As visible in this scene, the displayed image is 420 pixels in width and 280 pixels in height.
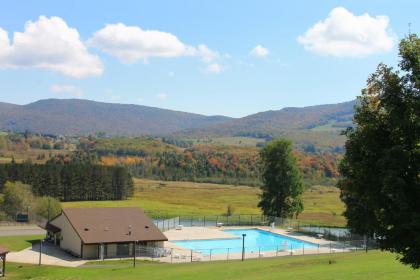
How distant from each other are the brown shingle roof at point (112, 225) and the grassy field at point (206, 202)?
110 feet

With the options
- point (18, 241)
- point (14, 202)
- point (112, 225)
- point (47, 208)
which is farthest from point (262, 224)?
point (14, 202)

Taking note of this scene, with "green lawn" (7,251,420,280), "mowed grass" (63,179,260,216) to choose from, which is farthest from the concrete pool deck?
"mowed grass" (63,179,260,216)

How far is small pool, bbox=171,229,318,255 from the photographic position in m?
59.9

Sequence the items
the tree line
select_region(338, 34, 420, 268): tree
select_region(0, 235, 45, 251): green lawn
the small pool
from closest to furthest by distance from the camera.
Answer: select_region(338, 34, 420, 268): tree, select_region(0, 235, 45, 251): green lawn, the small pool, the tree line

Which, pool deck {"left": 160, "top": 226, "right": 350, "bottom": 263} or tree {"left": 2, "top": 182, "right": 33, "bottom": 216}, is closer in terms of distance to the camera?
pool deck {"left": 160, "top": 226, "right": 350, "bottom": 263}

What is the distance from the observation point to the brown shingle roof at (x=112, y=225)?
2122 inches

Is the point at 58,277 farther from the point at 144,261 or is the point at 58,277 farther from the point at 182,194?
the point at 182,194

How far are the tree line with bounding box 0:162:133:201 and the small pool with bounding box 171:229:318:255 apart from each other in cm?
6107

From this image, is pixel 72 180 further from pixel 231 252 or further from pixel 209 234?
pixel 231 252

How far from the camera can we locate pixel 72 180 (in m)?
123

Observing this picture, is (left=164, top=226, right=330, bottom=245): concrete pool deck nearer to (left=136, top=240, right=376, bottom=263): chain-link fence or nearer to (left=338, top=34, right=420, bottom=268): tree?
(left=136, top=240, right=376, bottom=263): chain-link fence

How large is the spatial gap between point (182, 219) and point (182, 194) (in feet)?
207

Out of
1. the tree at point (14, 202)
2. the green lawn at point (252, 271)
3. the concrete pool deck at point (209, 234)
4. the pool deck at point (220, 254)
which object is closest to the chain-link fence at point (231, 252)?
the pool deck at point (220, 254)

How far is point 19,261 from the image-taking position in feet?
158
